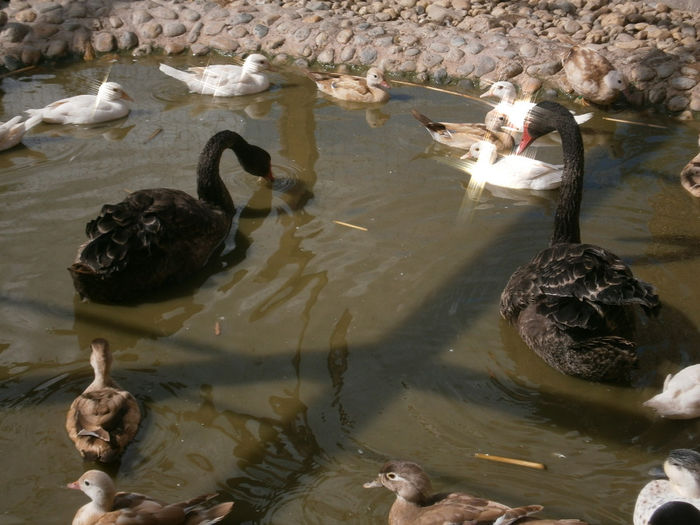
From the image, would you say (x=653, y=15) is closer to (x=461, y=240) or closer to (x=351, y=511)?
(x=461, y=240)

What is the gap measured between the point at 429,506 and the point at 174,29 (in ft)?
24.7

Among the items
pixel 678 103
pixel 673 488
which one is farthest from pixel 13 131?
pixel 678 103

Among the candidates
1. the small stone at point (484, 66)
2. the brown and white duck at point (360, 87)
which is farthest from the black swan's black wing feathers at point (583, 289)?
the small stone at point (484, 66)

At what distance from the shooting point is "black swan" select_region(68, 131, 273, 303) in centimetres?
511

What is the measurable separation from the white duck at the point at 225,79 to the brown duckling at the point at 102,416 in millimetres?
4464

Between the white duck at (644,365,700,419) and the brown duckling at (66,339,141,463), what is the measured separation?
2.81m

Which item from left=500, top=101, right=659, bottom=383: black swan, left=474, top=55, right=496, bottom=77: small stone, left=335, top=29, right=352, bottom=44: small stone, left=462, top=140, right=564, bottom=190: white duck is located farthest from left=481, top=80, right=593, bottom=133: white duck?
left=500, top=101, right=659, bottom=383: black swan

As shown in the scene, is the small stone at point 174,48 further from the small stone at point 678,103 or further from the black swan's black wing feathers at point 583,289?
the black swan's black wing feathers at point 583,289

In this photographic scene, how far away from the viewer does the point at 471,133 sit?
7285mm

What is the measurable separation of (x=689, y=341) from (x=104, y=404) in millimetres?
3497

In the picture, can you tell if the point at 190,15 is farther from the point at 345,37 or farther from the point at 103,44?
the point at 345,37

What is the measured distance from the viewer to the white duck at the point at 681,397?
4199 millimetres

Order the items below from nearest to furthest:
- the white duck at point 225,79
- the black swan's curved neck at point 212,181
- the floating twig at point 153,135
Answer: the black swan's curved neck at point 212,181
the floating twig at point 153,135
the white duck at point 225,79

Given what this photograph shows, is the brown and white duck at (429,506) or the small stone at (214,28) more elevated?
the small stone at (214,28)
